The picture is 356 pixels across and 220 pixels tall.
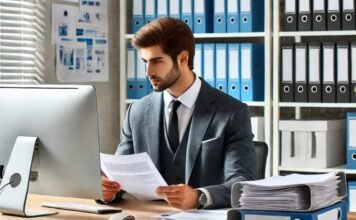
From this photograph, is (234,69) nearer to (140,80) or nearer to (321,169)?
(140,80)

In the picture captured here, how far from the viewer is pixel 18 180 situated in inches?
90.2

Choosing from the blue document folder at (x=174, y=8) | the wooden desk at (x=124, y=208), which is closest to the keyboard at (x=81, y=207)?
the wooden desk at (x=124, y=208)

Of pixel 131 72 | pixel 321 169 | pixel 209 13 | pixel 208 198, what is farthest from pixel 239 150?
pixel 131 72

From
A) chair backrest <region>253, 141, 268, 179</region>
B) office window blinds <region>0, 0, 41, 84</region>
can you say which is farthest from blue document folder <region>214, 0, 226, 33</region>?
chair backrest <region>253, 141, 268, 179</region>

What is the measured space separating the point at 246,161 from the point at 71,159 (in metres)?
0.67

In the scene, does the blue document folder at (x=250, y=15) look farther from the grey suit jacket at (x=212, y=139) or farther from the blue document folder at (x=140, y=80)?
the grey suit jacket at (x=212, y=139)

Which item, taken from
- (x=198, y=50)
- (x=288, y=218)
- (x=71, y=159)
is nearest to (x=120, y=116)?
(x=198, y=50)

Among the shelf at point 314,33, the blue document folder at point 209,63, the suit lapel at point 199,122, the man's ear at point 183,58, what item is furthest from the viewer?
the blue document folder at point 209,63

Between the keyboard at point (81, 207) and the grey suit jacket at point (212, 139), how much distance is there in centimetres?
41

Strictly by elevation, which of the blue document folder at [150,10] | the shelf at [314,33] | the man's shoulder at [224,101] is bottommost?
the man's shoulder at [224,101]

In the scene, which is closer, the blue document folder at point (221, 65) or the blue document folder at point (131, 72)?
the blue document folder at point (221, 65)

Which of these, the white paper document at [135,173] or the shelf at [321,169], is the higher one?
the white paper document at [135,173]

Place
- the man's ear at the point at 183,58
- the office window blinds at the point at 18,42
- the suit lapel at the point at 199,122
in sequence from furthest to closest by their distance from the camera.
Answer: the office window blinds at the point at 18,42 → the man's ear at the point at 183,58 → the suit lapel at the point at 199,122

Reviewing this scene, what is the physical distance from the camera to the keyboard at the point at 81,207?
2.31 metres
